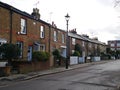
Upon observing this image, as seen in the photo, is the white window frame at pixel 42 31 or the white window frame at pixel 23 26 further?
the white window frame at pixel 42 31

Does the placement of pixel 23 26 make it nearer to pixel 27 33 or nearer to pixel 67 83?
pixel 27 33

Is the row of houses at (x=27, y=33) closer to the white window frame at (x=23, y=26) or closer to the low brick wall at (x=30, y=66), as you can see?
A: the white window frame at (x=23, y=26)

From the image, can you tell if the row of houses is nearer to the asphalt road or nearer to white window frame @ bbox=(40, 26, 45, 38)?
white window frame @ bbox=(40, 26, 45, 38)

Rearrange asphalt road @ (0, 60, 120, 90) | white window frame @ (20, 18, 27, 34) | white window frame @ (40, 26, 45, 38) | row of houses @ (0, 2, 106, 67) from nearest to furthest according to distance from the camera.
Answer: asphalt road @ (0, 60, 120, 90), row of houses @ (0, 2, 106, 67), white window frame @ (20, 18, 27, 34), white window frame @ (40, 26, 45, 38)

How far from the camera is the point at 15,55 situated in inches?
981

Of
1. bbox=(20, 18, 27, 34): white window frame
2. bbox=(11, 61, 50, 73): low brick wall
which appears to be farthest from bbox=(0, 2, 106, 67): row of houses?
bbox=(11, 61, 50, 73): low brick wall

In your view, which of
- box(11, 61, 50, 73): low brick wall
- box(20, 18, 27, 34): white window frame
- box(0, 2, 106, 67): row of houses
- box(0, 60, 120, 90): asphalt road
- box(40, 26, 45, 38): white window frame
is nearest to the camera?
box(0, 60, 120, 90): asphalt road

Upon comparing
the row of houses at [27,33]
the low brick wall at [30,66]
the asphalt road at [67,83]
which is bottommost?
the asphalt road at [67,83]

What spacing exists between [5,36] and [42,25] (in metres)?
11.0

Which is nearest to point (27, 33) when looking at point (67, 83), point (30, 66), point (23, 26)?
point (23, 26)

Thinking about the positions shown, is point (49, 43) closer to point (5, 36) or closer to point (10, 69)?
point (5, 36)

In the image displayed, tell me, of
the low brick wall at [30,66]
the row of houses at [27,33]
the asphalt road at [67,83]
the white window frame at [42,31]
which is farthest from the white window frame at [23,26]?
the asphalt road at [67,83]

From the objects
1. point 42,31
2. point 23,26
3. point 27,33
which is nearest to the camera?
point 23,26

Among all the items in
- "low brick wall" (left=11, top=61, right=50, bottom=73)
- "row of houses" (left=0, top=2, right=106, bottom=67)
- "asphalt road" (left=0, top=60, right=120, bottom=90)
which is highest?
"row of houses" (left=0, top=2, right=106, bottom=67)
